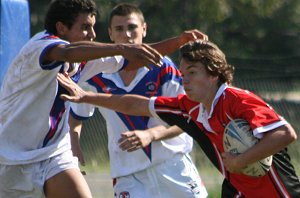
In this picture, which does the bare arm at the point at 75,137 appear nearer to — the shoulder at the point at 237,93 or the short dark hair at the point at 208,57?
the short dark hair at the point at 208,57

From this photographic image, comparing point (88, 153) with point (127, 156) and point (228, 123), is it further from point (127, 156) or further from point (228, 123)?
point (228, 123)

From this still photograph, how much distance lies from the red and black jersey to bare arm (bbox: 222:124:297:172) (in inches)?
2.1

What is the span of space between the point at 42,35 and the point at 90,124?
6.06 metres

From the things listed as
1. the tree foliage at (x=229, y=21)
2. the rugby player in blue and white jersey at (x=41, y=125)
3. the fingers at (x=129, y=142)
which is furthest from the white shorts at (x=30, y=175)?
the tree foliage at (x=229, y=21)

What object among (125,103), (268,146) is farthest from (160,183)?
(268,146)

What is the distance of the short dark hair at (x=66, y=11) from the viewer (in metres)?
6.98

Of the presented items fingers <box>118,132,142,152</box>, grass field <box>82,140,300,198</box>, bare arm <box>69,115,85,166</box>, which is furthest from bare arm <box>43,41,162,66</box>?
grass field <box>82,140,300,198</box>

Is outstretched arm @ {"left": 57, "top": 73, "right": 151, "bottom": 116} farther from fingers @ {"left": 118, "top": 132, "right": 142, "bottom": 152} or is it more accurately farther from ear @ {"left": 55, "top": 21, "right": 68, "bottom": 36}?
ear @ {"left": 55, "top": 21, "right": 68, "bottom": 36}

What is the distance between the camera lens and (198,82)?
666 cm

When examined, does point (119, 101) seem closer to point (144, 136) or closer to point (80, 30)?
point (144, 136)

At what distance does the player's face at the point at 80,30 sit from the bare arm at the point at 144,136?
2.26 feet

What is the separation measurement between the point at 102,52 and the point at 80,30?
2.49 feet

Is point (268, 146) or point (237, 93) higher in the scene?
point (237, 93)

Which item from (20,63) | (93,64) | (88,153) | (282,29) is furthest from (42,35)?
(282,29)
